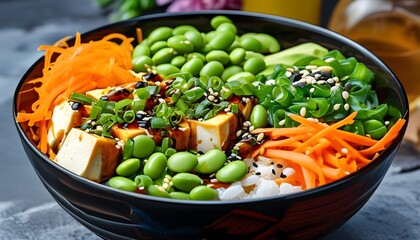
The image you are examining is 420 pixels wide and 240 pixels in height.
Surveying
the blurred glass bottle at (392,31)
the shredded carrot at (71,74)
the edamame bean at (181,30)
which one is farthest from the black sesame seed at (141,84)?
the blurred glass bottle at (392,31)

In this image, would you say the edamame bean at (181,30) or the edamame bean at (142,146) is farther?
the edamame bean at (181,30)

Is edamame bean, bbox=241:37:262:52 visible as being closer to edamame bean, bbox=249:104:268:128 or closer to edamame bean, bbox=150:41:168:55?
edamame bean, bbox=150:41:168:55

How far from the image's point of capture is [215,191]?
1264 millimetres

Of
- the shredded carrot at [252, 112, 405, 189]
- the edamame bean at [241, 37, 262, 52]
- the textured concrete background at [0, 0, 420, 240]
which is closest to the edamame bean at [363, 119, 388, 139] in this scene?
the shredded carrot at [252, 112, 405, 189]

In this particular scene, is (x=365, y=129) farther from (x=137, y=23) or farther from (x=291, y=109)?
(x=137, y=23)

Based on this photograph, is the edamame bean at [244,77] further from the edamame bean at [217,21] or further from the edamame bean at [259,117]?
the edamame bean at [217,21]

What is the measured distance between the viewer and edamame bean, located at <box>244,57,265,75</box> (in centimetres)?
165

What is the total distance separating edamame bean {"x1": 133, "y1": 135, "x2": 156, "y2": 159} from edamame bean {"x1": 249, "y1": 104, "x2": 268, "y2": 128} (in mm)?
231

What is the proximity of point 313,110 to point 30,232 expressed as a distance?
2.48 feet

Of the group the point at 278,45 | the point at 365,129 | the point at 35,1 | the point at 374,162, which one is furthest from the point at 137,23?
the point at 35,1

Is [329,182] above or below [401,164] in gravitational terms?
above

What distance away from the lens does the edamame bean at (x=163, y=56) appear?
5.48ft

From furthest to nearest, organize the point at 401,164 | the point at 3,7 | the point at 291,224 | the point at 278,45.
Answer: the point at 3,7, the point at 401,164, the point at 278,45, the point at 291,224

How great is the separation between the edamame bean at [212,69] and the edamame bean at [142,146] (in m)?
0.32
